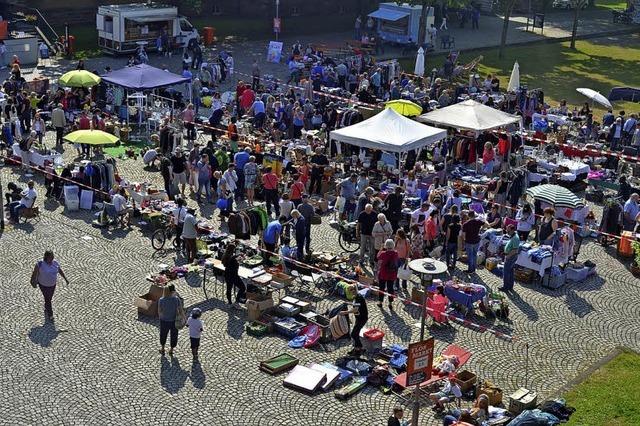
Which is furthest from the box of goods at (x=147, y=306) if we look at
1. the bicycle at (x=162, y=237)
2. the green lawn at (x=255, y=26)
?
the green lawn at (x=255, y=26)

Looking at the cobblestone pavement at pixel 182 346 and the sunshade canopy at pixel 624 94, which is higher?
the sunshade canopy at pixel 624 94

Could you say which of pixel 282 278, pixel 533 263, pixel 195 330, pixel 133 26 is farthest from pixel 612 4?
pixel 195 330

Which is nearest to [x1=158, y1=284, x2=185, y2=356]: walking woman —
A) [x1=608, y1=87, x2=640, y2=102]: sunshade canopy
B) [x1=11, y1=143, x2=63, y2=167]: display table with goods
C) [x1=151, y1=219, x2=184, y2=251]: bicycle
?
[x1=151, y1=219, x2=184, y2=251]: bicycle

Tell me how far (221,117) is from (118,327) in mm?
14753

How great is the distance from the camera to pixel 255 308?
1859 centimetres

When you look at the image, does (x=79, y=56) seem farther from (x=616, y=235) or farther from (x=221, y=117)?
(x=616, y=235)

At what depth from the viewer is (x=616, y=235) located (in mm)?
23984

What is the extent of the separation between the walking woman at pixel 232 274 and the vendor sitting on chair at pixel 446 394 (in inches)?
192

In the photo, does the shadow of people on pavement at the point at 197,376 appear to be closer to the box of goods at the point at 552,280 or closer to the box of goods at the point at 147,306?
the box of goods at the point at 147,306

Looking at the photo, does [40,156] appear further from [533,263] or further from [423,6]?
[423,6]

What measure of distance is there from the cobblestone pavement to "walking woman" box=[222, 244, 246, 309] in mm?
348

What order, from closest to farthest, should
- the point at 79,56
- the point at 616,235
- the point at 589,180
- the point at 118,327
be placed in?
the point at 118,327, the point at 616,235, the point at 589,180, the point at 79,56

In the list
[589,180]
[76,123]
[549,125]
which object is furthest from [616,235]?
[76,123]

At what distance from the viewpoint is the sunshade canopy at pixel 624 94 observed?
41.0 meters
